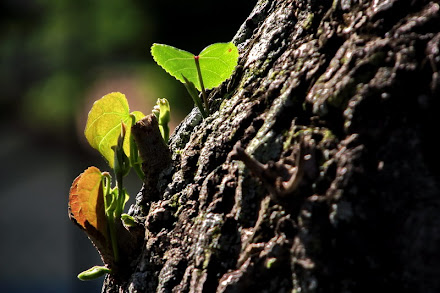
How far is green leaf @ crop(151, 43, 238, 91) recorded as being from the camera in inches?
34.5

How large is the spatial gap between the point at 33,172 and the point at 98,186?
26.4 feet

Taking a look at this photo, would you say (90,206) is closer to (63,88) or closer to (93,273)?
(93,273)

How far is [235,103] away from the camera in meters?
0.85

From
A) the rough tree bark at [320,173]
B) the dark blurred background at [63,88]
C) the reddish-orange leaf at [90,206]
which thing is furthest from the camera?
the dark blurred background at [63,88]

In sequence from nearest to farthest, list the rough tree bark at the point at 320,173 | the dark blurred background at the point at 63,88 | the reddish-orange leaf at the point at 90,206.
Result: 1. the rough tree bark at the point at 320,173
2. the reddish-orange leaf at the point at 90,206
3. the dark blurred background at the point at 63,88

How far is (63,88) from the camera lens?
7.27 meters

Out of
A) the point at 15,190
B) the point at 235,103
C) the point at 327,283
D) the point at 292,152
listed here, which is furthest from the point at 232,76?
the point at 15,190

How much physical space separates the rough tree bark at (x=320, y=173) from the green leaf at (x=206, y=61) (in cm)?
5

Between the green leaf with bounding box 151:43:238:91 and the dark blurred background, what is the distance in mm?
4676

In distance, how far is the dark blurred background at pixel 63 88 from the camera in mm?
6207

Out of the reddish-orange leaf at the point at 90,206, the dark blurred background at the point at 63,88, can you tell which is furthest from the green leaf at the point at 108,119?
the dark blurred background at the point at 63,88

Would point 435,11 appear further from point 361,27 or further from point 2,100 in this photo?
point 2,100

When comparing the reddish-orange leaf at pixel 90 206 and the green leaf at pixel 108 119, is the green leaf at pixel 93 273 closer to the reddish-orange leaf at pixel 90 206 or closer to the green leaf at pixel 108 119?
the reddish-orange leaf at pixel 90 206

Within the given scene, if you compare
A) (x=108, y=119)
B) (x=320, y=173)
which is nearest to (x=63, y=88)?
(x=108, y=119)
